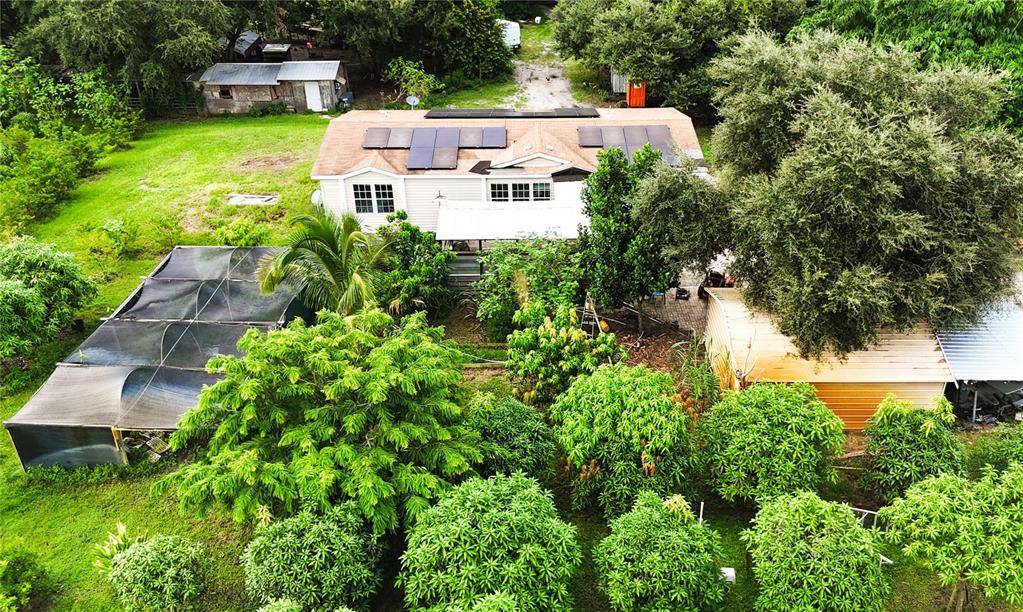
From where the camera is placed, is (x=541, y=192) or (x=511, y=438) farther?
(x=541, y=192)

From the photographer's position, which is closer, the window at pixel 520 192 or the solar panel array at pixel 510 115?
the window at pixel 520 192

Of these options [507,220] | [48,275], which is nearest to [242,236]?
[48,275]

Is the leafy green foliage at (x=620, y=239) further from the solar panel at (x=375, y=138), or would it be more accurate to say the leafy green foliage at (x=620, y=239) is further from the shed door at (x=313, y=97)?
the shed door at (x=313, y=97)

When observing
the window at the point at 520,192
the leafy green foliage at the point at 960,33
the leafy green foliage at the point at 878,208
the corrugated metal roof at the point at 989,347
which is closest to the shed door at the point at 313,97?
the window at the point at 520,192

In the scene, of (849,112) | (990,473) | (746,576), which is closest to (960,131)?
(849,112)

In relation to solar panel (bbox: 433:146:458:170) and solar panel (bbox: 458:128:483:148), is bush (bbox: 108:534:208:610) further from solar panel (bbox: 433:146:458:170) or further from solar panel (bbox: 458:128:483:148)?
solar panel (bbox: 458:128:483:148)

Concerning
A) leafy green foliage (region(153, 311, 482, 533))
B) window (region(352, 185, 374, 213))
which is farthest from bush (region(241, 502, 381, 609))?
window (region(352, 185, 374, 213))

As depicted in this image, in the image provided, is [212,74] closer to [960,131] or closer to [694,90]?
[694,90]

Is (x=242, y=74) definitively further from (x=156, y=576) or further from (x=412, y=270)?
(x=156, y=576)
